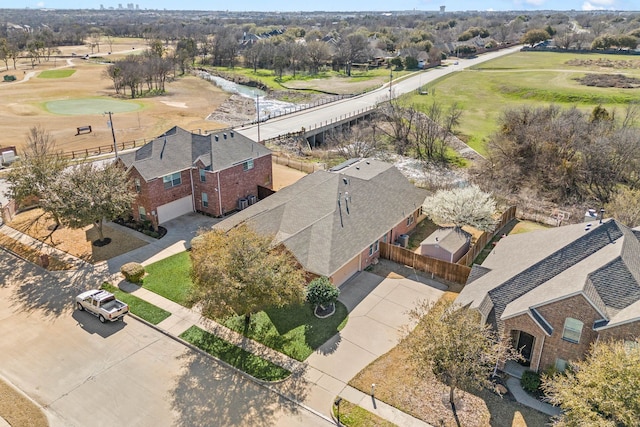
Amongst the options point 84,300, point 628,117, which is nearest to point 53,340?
point 84,300

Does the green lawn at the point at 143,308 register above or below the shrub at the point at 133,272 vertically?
below

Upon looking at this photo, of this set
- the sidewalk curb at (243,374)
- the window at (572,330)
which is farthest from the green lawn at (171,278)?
the window at (572,330)

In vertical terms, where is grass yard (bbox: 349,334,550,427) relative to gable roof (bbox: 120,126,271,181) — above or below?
below

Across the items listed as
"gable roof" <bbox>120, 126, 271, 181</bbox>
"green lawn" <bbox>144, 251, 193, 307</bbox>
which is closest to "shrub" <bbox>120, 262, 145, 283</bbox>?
"green lawn" <bbox>144, 251, 193, 307</bbox>

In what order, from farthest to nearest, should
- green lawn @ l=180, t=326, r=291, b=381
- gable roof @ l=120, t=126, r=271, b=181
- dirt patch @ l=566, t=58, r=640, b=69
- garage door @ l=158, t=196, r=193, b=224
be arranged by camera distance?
dirt patch @ l=566, t=58, r=640, b=69 → garage door @ l=158, t=196, r=193, b=224 → gable roof @ l=120, t=126, r=271, b=181 → green lawn @ l=180, t=326, r=291, b=381

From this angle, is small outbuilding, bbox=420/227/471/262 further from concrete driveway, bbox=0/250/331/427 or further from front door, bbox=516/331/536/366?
concrete driveway, bbox=0/250/331/427

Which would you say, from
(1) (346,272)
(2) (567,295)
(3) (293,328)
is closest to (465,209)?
(1) (346,272)

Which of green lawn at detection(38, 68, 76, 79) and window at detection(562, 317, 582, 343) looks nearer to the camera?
window at detection(562, 317, 582, 343)

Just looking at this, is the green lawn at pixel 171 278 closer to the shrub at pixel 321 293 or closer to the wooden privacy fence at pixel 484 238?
the shrub at pixel 321 293
